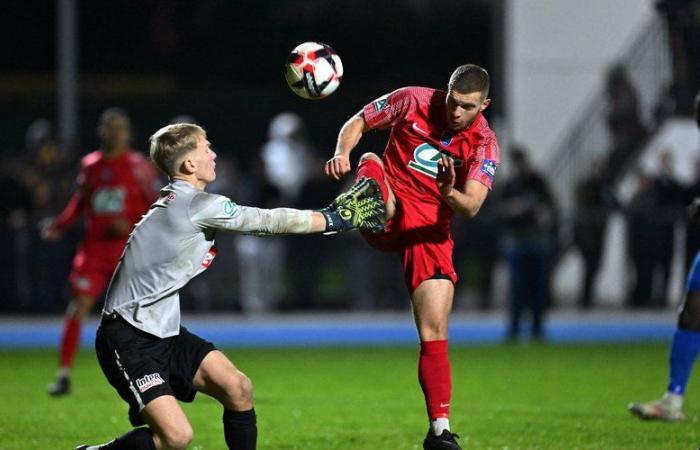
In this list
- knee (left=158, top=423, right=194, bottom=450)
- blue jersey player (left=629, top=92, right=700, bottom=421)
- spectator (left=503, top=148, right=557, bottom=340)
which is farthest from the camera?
spectator (left=503, top=148, right=557, bottom=340)

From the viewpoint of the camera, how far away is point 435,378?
7.18 metres

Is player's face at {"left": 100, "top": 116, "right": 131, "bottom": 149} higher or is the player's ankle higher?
player's face at {"left": 100, "top": 116, "right": 131, "bottom": 149}

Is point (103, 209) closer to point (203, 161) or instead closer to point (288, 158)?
point (203, 161)

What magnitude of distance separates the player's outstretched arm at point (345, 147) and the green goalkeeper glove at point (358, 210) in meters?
0.35

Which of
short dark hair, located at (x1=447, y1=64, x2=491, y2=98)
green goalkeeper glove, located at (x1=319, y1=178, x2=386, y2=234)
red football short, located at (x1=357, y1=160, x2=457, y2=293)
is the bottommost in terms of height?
red football short, located at (x1=357, y1=160, x2=457, y2=293)

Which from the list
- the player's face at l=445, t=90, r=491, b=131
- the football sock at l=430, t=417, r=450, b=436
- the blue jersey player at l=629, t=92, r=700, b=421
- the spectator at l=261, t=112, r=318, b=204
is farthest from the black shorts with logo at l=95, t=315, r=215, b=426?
the spectator at l=261, t=112, r=318, b=204

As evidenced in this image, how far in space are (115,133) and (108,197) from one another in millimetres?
534

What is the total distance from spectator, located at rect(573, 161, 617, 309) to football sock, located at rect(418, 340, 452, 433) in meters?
11.7

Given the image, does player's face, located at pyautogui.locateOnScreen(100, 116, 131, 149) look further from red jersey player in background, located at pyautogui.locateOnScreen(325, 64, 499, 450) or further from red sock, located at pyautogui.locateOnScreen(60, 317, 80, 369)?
red jersey player in background, located at pyautogui.locateOnScreen(325, 64, 499, 450)

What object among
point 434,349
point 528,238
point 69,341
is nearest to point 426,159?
point 434,349

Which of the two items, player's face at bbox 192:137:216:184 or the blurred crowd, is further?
the blurred crowd

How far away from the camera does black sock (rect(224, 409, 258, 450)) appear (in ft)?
21.0

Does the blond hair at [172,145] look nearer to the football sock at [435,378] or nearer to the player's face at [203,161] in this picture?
the player's face at [203,161]

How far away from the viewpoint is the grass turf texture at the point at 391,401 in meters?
8.05
